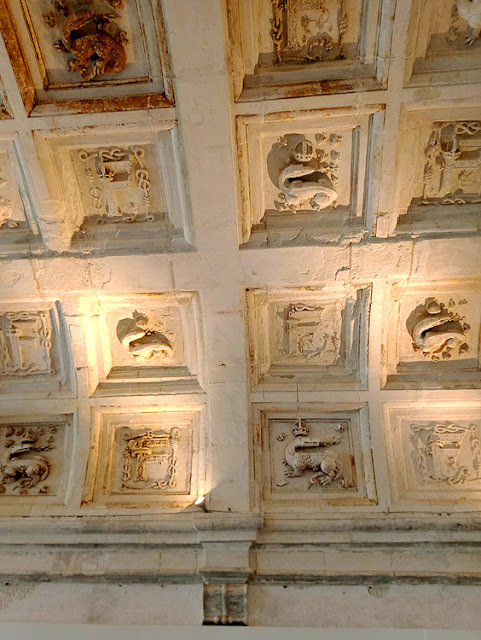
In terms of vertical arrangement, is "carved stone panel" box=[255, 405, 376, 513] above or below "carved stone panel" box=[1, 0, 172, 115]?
below

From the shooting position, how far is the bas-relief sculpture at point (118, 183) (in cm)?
528

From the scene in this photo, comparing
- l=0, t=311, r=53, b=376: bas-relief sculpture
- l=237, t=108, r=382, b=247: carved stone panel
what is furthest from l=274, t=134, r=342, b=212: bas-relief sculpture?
l=0, t=311, r=53, b=376: bas-relief sculpture

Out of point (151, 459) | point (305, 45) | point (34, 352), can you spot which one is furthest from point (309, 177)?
point (34, 352)

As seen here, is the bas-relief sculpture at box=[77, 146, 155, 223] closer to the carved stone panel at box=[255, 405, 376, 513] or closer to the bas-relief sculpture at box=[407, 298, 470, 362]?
the carved stone panel at box=[255, 405, 376, 513]

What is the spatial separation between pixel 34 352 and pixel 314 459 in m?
3.60

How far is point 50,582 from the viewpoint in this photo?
17.8 ft

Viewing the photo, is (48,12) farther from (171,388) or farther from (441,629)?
(441,629)

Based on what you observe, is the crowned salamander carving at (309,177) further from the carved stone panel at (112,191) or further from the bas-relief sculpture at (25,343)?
the bas-relief sculpture at (25,343)

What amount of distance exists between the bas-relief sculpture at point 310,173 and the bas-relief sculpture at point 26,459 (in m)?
4.02

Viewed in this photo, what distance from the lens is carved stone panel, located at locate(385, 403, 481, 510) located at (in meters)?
5.70

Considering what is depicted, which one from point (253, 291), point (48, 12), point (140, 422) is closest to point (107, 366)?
point (140, 422)

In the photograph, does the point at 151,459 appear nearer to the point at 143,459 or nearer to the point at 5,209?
Answer: the point at 143,459

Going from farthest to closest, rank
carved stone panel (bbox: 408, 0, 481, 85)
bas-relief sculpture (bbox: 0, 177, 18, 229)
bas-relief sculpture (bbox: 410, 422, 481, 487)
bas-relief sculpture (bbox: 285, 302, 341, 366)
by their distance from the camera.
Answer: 1. bas-relief sculpture (bbox: 285, 302, 341, 366)
2. bas-relief sculpture (bbox: 410, 422, 481, 487)
3. bas-relief sculpture (bbox: 0, 177, 18, 229)
4. carved stone panel (bbox: 408, 0, 481, 85)

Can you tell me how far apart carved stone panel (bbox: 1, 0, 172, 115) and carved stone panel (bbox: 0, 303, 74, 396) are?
2363 mm
